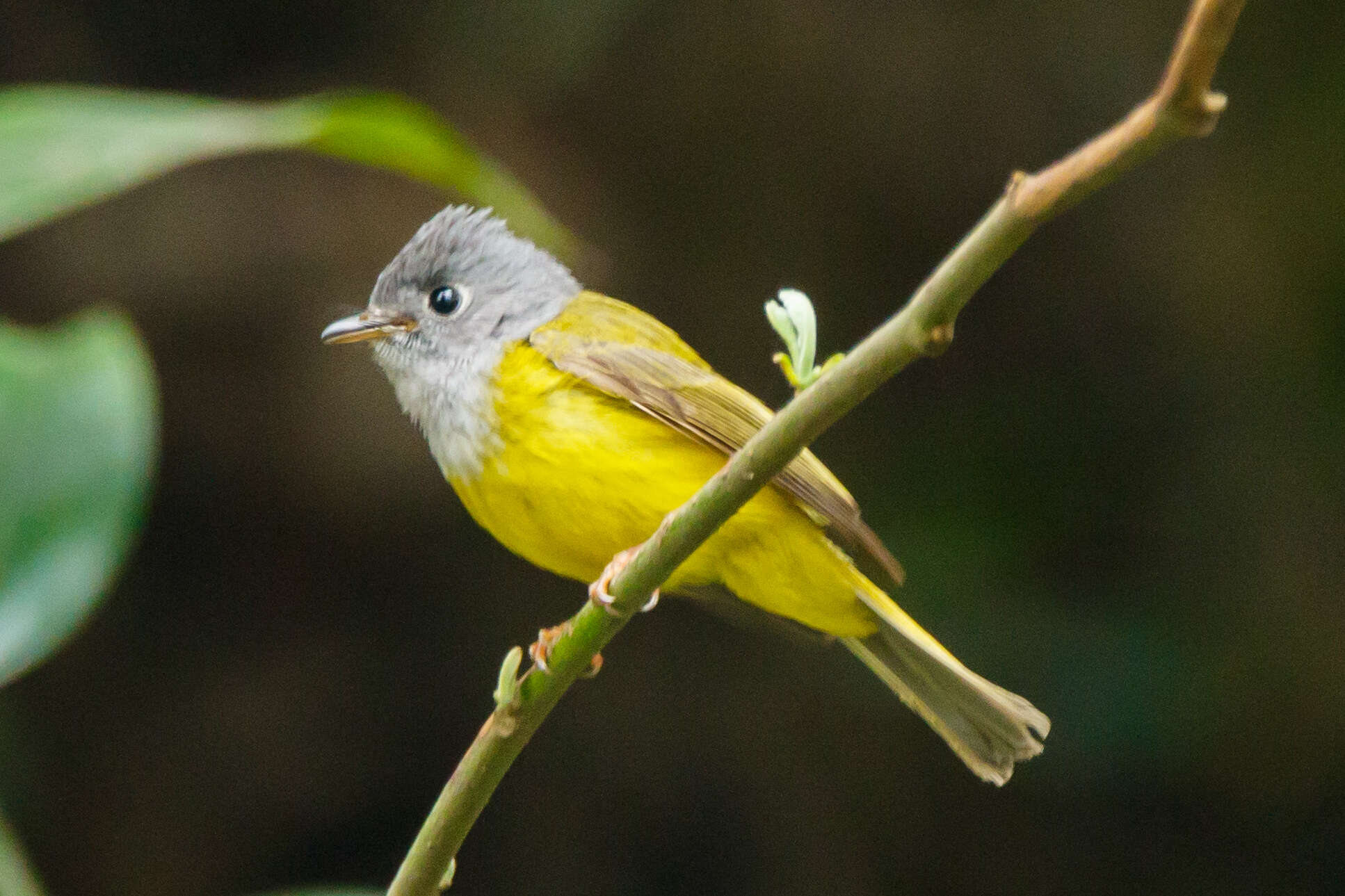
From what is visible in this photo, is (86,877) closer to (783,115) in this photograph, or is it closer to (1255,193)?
(783,115)

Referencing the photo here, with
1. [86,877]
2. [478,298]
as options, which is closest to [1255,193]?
[478,298]

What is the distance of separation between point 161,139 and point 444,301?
30.3 inches

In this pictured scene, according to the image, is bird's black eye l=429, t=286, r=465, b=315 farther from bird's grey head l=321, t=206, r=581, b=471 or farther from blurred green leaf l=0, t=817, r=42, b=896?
blurred green leaf l=0, t=817, r=42, b=896

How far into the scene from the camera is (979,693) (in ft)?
7.36

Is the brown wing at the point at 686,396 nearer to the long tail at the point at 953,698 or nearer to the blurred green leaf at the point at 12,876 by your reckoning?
the long tail at the point at 953,698

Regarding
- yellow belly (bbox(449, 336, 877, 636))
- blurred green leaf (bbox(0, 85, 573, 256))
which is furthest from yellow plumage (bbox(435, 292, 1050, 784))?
blurred green leaf (bbox(0, 85, 573, 256))

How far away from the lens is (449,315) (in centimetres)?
242

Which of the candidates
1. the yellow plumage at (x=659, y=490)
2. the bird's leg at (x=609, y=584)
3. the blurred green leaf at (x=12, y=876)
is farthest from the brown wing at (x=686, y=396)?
the blurred green leaf at (x=12, y=876)

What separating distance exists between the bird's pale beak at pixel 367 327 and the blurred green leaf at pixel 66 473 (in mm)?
326

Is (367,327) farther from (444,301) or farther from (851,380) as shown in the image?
(851,380)

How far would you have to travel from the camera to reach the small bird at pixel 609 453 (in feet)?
7.00

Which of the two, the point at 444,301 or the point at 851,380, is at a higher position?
the point at 851,380

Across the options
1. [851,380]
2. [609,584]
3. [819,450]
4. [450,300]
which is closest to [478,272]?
[450,300]

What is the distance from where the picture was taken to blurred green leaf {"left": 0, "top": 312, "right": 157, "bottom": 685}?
74.7 inches
